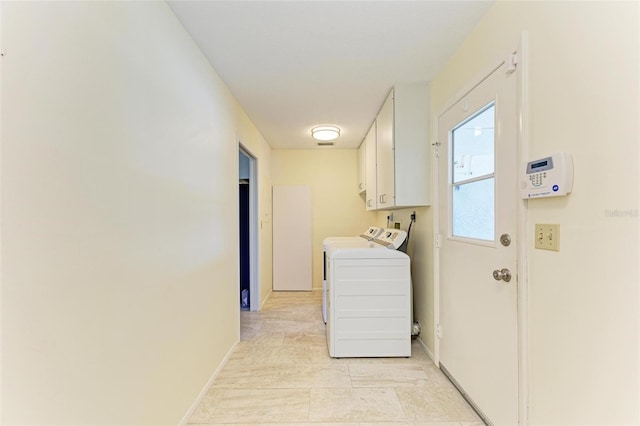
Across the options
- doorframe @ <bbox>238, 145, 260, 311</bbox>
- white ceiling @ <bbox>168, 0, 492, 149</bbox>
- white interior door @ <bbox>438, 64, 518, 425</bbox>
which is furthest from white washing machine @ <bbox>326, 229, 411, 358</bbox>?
doorframe @ <bbox>238, 145, 260, 311</bbox>

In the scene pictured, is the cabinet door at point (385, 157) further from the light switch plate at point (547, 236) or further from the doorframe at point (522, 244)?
the light switch plate at point (547, 236)

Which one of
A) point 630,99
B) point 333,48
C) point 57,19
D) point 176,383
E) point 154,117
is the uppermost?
point 333,48

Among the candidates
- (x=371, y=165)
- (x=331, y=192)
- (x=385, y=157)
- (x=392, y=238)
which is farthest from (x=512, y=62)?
(x=331, y=192)

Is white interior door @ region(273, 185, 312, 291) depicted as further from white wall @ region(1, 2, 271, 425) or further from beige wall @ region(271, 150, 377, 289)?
white wall @ region(1, 2, 271, 425)

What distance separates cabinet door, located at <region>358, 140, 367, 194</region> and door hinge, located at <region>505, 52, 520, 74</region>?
8.41ft

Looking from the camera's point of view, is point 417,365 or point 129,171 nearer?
point 129,171

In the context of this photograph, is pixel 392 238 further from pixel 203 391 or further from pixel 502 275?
pixel 203 391

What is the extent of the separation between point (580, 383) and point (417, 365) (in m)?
1.39

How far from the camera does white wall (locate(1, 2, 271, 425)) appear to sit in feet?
2.56

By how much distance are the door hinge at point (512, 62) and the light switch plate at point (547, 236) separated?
75 centimetres

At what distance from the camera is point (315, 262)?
15.5 feet

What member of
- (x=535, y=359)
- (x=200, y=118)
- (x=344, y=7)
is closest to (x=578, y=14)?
(x=344, y=7)

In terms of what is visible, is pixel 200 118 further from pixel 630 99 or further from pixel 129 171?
pixel 630 99

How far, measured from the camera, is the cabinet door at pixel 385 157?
2.59 meters
